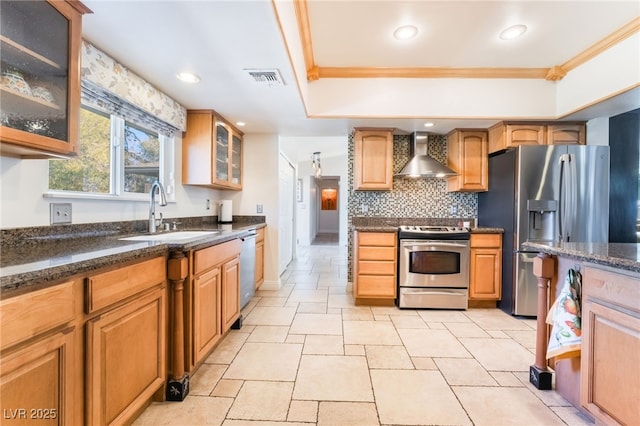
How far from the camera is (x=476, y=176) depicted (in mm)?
3434

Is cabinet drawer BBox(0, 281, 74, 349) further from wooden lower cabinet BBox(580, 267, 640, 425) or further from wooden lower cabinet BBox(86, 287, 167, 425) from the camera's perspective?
wooden lower cabinet BBox(580, 267, 640, 425)

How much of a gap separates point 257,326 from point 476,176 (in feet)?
9.67

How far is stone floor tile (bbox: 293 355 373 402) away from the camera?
1.69m

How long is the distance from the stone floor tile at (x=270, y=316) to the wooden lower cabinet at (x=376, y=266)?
2.64 feet

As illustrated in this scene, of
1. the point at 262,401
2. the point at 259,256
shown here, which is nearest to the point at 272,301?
the point at 259,256

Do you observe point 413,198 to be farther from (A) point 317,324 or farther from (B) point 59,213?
(B) point 59,213

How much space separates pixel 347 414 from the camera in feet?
5.03

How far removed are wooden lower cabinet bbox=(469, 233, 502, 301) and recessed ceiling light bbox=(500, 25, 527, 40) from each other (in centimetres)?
187

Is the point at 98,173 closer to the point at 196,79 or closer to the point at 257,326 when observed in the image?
the point at 196,79

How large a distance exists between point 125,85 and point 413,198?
319 cm

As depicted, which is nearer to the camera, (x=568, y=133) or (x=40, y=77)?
(x=40, y=77)

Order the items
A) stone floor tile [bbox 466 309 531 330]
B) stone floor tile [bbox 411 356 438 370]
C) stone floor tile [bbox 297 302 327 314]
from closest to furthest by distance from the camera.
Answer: stone floor tile [bbox 411 356 438 370]
stone floor tile [bbox 466 309 531 330]
stone floor tile [bbox 297 302 327 314]

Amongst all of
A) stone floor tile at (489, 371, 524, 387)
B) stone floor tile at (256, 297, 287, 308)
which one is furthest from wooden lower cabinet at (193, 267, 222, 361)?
stone floor tile at (489, 371, 524, 387)

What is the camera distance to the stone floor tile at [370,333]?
7.80 feet
